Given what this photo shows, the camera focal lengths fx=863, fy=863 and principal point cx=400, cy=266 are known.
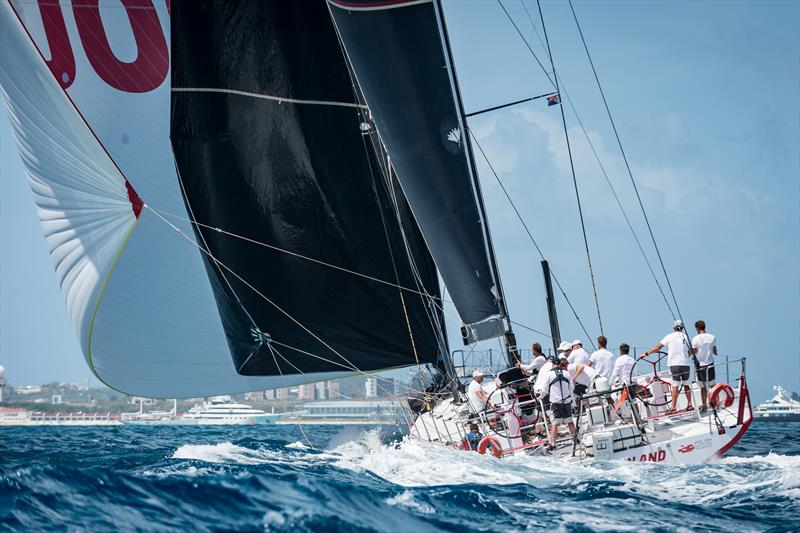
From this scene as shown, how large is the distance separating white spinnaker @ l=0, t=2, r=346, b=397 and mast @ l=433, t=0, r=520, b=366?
4.40 meters

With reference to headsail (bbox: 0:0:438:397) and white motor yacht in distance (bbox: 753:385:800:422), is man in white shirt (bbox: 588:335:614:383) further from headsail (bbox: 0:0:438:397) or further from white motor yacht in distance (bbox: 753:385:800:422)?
white motor yacht in distance (bbox: 753:385:800:422)

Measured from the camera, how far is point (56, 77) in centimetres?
1239

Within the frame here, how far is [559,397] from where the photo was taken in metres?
11.2

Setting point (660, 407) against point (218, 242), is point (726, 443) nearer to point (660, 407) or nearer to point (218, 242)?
point (660, 407)

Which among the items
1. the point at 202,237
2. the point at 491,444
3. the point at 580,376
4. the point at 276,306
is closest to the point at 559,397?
the point at 580,376

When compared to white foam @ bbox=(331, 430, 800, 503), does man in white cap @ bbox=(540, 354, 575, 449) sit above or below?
above

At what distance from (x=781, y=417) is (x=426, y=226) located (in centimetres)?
4581

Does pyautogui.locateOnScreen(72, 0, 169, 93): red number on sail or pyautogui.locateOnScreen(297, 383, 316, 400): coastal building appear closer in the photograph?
pyautogui.locateOnScreen(72, 0, 169, 93): red number on sail

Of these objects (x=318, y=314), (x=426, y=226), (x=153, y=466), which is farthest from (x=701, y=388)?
(x=153, y=466)

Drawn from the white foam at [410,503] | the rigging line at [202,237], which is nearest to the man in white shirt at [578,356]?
the white foam at [410,503]

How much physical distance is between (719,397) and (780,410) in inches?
1795

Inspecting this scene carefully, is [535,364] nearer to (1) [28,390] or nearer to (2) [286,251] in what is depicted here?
(2) [286,251]

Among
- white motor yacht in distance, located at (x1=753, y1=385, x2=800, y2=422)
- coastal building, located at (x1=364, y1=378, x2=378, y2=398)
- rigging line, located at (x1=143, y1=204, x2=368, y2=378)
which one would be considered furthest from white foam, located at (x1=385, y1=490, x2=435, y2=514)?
white motor yacht in distance, located at (x1=753, y1=385, x2=800, y2=422)

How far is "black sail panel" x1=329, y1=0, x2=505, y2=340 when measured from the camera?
42.1ft
